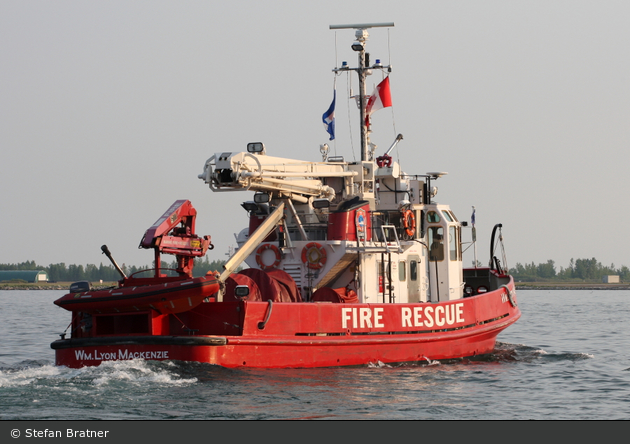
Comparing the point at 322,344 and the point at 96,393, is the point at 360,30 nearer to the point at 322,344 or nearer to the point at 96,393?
the point at 322,344

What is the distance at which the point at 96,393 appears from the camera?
11.4 meters

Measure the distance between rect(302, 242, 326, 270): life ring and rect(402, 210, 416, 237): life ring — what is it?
7.83ft

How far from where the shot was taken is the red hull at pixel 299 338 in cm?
1345

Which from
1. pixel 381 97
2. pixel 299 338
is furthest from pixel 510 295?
pixel 299 338

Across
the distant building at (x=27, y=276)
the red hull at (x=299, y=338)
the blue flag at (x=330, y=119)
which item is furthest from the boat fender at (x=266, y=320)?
the distant building at (x=27, y=276)

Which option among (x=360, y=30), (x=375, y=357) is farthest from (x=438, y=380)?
(x=360, y=30)

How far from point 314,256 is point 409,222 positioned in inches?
106

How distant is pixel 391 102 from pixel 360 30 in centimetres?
188

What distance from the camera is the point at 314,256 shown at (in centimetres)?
1673

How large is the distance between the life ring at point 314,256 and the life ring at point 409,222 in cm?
239

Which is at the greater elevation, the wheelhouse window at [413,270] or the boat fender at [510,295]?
the wheelhouse window at [413,270]

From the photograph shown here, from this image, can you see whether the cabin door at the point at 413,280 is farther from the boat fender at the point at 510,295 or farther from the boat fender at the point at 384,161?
the boat fender at the point at 510,295

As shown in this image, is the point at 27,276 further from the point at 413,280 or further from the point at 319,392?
the point at 319,392

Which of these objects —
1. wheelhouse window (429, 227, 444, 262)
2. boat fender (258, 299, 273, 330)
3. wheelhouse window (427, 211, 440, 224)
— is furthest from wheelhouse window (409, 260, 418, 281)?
boat fender (258, 299, 273, 330)
